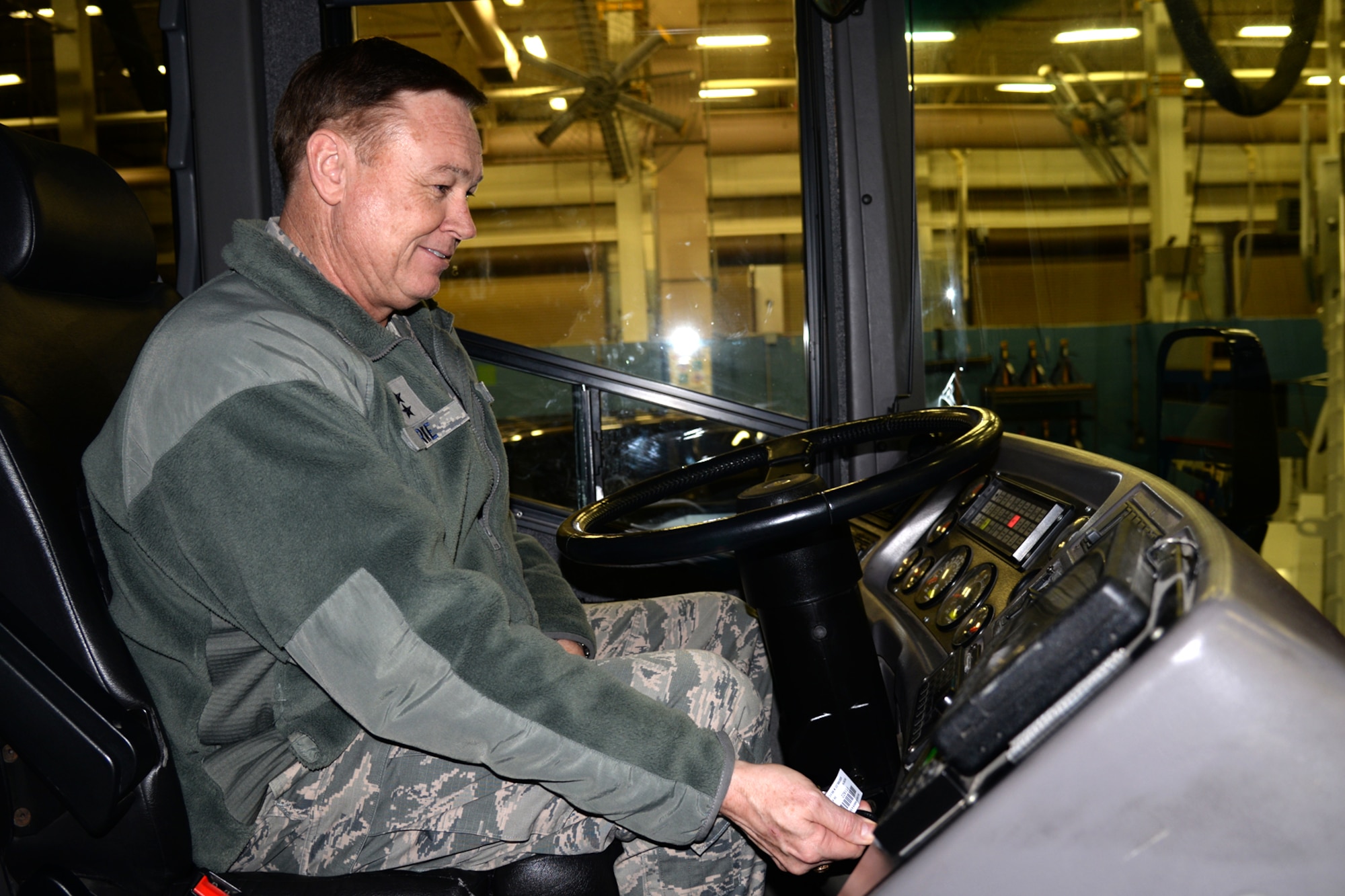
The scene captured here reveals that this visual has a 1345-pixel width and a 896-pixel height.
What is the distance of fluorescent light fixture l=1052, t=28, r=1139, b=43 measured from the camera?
2.39m

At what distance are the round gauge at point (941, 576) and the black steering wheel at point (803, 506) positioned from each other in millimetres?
139

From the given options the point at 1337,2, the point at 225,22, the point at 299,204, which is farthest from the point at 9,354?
the point at 1337,2

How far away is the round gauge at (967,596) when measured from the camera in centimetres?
97

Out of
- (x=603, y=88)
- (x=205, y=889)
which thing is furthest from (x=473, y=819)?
(x=603, y=88)

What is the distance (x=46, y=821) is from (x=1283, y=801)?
3.12 ft

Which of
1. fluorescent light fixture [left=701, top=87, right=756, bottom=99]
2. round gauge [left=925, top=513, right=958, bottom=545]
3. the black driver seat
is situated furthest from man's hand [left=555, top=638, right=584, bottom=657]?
fluorescent light fixture [left=701, top=87, right=756, bottom=99]

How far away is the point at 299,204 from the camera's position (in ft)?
3.32

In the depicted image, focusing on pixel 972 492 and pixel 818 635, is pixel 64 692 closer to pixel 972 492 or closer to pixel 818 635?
pixel 818 635

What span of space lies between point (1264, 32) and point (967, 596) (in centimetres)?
162

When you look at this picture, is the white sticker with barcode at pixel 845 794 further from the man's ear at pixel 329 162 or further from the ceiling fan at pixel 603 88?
the ceiling fan at pixel 603 88

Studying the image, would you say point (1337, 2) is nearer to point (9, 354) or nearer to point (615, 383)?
point (615, 383)

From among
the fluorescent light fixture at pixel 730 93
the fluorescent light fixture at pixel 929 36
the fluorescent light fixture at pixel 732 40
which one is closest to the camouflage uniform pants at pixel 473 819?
the fluorescent light fixture at pixel 929 36

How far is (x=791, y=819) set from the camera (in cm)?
75

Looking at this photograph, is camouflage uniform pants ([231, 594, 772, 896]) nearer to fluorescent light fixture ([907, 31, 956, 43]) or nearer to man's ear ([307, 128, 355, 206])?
man's ear ([307, 128, 355, 206])
